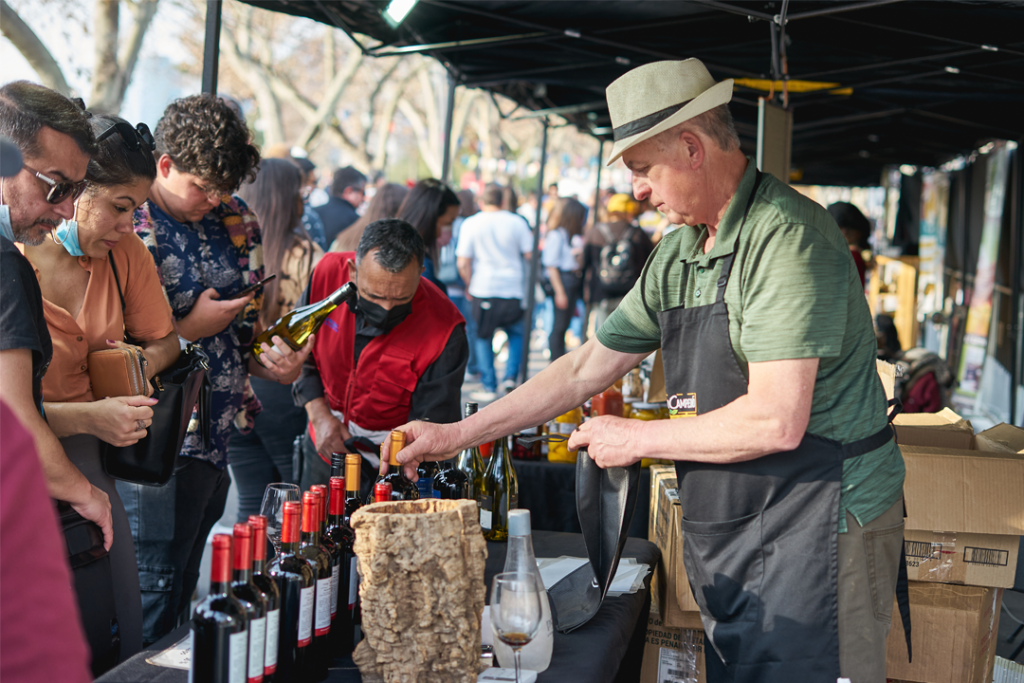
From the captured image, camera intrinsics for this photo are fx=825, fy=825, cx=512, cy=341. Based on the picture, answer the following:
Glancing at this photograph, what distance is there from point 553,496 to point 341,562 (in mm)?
1563

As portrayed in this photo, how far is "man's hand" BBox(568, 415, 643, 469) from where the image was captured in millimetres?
1685

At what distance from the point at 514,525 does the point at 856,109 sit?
6455mm

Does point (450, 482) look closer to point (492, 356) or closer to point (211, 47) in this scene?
point (211, 47)

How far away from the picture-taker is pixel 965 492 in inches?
89.5

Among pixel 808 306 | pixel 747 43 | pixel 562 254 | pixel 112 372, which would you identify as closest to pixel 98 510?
pixel 112 372

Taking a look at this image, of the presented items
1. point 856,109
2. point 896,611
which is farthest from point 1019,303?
point 896,611

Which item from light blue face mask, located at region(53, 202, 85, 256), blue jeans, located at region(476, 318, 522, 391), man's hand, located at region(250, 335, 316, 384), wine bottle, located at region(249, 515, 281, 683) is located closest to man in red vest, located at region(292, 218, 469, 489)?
man's hand, located at region(250, 335, 316, 384)

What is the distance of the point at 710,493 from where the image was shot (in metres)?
1.66

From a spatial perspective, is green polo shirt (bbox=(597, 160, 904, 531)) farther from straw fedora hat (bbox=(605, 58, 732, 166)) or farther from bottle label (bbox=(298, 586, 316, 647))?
bottle label (bbox=(298, 586, 316, 647))

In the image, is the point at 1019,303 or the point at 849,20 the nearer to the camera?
the point at 849,20

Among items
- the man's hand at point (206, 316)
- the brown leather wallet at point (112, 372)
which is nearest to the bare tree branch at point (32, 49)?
the man's hand at point (206, 316)

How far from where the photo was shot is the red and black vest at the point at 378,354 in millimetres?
2592

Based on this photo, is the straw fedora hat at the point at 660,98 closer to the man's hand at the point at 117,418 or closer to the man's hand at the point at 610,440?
the man's hand at the point at 610,440

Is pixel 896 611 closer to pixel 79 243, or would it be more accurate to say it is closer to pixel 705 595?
pixel 705 595
